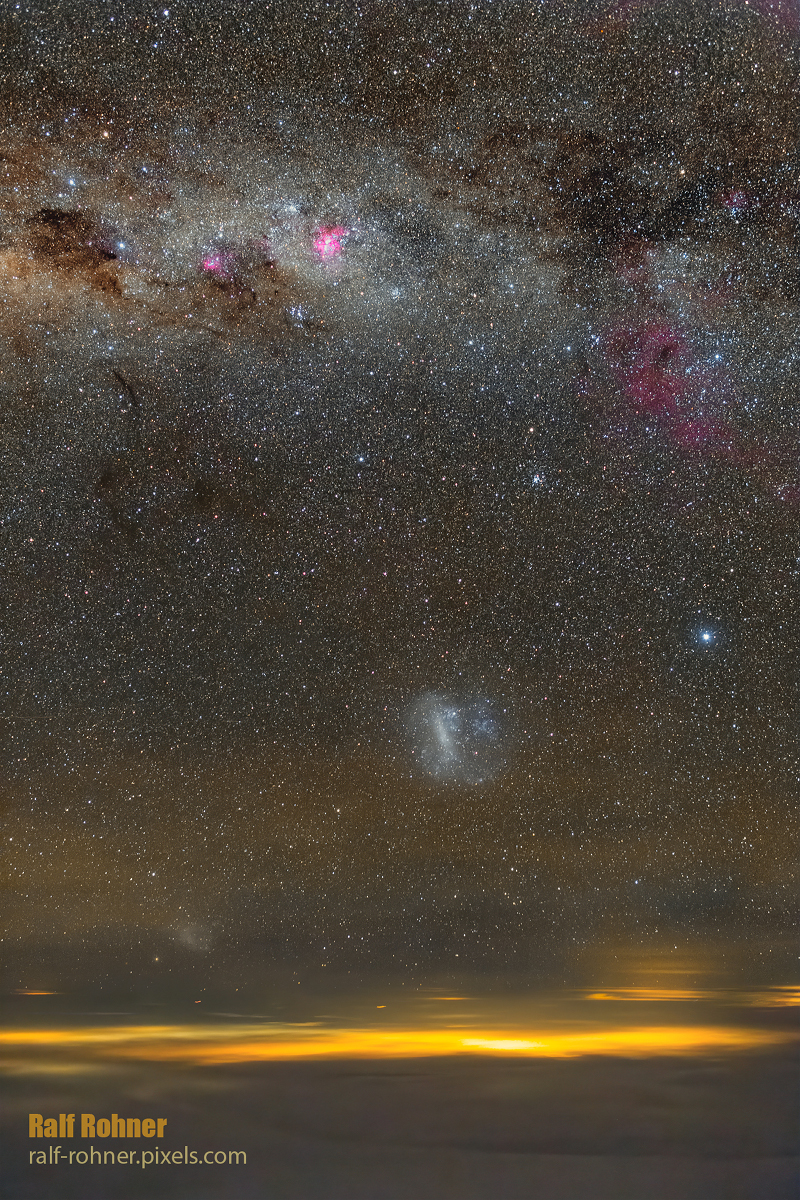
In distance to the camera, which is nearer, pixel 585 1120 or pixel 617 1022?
pixel 585 1120

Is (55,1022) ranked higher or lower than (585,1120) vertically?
higher

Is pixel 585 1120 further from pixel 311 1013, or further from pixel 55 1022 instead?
pixel 55 1022

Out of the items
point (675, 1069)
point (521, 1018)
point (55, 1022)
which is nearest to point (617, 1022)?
point (521, 1018)

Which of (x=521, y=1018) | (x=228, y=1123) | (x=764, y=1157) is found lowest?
(x=764, y=1157)

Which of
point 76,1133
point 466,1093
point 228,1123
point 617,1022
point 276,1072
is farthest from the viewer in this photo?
point 617,1022

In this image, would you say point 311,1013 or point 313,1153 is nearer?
point 313,1153

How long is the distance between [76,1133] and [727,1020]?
8455 mm

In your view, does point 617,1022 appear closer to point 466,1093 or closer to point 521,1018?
point 521,1018

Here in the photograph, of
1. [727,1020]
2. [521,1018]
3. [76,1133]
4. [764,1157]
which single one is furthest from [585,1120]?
[727,1020]

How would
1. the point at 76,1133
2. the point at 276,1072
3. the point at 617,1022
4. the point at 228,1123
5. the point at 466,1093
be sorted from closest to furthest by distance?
1. the point at 76,1133
2. the point at 228,1123
3. the point at 466,1093
4. the point at 276,1072
5. the point at 617,1022

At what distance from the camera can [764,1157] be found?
4938 millimetres

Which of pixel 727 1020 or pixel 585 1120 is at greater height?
pixel 727 1020

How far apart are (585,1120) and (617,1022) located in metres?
5.06

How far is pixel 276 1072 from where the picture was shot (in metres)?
6.90
